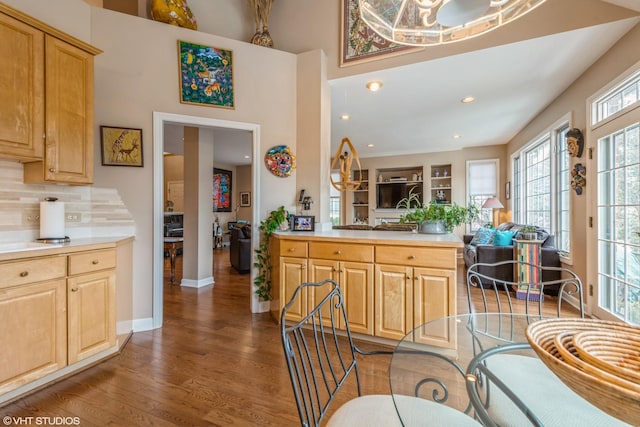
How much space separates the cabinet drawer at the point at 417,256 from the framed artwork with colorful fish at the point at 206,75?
2.32 m

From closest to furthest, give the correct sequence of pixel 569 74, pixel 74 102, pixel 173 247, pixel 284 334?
1. pixel 284 334
2. pixel 74 102
3. pixel 569 74
4. pixel 173 247

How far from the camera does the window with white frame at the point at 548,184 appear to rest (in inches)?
154

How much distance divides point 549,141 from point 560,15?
7.94 ft

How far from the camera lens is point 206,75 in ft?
10.1

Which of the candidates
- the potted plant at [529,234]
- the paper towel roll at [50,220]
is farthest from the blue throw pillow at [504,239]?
the paper towel roll at [50,220]

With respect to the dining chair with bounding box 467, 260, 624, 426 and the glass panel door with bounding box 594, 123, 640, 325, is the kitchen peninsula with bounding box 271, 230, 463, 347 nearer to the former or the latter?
the dining chair with bounding box 467, 260, 624, 426

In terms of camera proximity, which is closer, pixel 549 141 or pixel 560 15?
pixel 560 15

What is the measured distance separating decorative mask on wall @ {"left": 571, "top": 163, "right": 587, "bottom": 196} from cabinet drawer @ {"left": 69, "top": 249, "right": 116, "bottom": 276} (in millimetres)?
4737

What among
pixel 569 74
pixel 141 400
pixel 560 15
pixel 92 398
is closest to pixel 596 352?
pixel 141 400

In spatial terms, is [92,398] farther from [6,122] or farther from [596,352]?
[596,352]

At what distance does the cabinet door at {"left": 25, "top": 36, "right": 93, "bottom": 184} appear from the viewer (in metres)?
2.11

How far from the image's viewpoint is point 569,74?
3252 millimetres

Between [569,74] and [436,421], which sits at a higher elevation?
[569,74]

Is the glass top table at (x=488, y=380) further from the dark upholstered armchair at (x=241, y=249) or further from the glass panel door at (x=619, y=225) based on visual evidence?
the dark upholstered armchair at (x=241, y=249)
